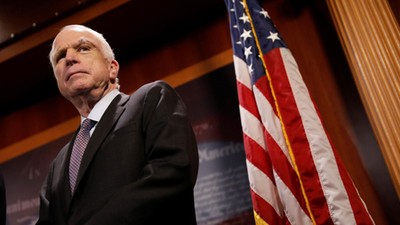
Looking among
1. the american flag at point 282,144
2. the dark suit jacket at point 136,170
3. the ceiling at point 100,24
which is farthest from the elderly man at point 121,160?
the ceiling at point 100,24

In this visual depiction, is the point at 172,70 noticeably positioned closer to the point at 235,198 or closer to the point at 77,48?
the point at 235,198

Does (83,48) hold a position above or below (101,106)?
above

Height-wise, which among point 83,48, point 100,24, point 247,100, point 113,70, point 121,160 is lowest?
point 247,100

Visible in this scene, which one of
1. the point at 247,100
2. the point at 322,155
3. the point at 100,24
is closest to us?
the point at 322,155

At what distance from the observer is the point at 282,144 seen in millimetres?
1920

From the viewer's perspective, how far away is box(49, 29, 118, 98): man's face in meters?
1.54

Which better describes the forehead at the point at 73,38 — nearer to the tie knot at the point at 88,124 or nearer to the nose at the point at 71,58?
the nose at the point at 71,58

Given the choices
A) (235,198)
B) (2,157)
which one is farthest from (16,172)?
(235,198)

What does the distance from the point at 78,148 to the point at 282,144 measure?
0.94 metres

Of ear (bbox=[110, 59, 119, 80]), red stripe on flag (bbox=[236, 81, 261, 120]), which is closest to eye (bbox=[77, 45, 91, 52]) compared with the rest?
ear (bbox=[110, 59, 119, 80])

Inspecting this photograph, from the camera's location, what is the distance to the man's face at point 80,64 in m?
1.54

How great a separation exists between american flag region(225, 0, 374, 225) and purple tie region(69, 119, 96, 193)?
0.84 meters

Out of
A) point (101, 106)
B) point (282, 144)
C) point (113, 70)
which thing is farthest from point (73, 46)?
point (282, 144)

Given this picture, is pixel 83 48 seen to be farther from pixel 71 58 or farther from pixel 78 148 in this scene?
pixel 78 148
